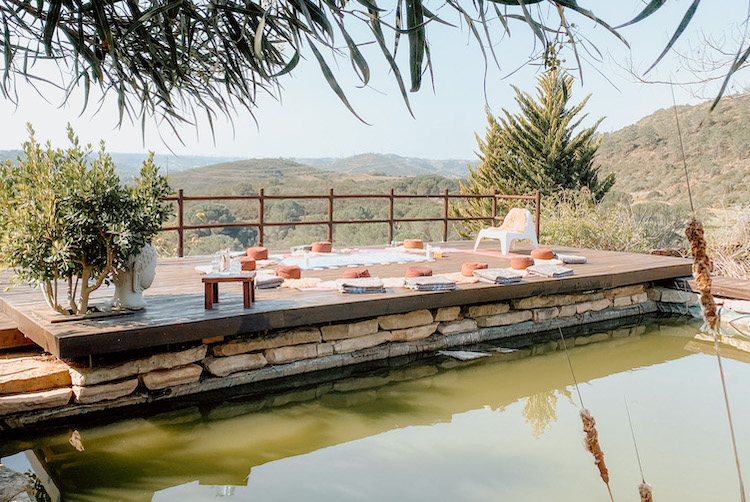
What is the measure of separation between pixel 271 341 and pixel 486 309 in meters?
2.15

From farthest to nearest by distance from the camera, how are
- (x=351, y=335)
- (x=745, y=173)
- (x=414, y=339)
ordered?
(x=745, y=173)
(x=414, y=339)
(x=351, y=335)

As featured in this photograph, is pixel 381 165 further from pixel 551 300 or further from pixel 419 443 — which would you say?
pixel 419 443

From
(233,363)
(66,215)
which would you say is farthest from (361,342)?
(66,215)

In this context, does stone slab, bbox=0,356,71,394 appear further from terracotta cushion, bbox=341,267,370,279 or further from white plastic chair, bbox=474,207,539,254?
white plastic chair, bbox=474,207,539,254

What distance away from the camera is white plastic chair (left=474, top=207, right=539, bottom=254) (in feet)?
24.5

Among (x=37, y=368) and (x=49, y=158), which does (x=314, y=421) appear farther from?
(x=49, y=158)

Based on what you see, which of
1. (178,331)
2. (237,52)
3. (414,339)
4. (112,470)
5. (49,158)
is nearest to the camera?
(237,52)

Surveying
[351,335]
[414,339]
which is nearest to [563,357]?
[414,339]

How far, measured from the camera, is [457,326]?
5648mm

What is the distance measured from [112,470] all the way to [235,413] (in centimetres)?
95

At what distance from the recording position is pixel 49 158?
12.0 feet

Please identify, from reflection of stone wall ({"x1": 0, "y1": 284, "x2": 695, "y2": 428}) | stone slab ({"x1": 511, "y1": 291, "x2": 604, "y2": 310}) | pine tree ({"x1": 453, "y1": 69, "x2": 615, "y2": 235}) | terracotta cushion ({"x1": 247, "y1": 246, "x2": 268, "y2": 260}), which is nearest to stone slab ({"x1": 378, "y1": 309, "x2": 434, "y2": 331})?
reflection of stone wall ({"x1": 0, "y1": 284, "x2": 695, "y2": 428})

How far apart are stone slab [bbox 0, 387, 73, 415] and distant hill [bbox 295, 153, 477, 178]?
2084 cm

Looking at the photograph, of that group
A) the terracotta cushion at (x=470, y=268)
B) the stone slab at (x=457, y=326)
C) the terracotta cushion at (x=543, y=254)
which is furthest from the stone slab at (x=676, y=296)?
the stone slab at (x=457, y=326)
